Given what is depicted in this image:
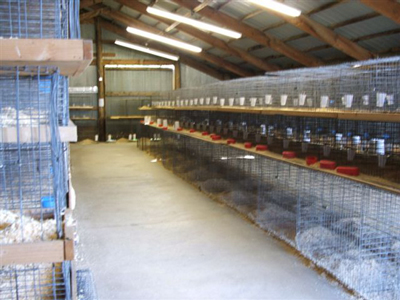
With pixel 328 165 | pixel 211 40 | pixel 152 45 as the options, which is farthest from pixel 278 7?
pixel 152 45

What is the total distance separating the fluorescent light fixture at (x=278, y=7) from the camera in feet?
21.9

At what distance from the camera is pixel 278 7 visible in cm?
683

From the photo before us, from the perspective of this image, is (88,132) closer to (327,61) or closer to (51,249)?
(327,61)

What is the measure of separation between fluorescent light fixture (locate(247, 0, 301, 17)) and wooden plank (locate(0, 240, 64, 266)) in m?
5.80

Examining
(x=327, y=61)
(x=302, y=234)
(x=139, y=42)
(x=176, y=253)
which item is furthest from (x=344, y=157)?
(x=139, y=42)

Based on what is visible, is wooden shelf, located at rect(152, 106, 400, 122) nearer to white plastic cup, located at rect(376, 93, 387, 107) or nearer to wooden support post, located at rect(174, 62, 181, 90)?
white plastic cup, located at rect(376, 93, 387, 107)

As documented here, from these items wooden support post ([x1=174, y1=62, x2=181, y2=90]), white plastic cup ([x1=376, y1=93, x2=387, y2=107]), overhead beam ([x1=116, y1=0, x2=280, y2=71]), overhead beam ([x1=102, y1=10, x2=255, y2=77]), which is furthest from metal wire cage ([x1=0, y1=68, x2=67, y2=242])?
wooden support post ([x1=174, y1=62, x2=181, y2=90])

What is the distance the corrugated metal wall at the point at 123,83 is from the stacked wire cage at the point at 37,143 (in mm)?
13494

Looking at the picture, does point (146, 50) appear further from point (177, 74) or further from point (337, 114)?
point (337, 114)

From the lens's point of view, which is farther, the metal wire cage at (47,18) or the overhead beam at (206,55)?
the overhead beam at (206,55)

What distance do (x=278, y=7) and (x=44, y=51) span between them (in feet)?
19.1

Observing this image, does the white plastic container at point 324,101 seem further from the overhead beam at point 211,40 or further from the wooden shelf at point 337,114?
the overhead beam at point 211,40

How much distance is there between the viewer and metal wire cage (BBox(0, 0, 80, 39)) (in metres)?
2.12

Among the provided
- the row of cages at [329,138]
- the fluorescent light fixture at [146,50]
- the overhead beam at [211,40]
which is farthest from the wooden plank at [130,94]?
the row of cages at [329,138]
